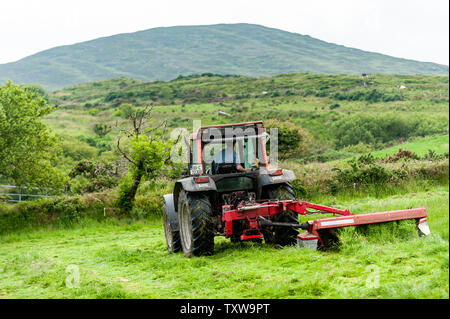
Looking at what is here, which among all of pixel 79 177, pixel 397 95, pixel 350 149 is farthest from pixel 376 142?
pixel 79 177

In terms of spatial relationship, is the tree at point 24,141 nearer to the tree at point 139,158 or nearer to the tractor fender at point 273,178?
the tree at point 139,158

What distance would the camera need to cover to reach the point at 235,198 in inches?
417

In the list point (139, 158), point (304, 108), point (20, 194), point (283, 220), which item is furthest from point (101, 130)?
point (283, 220)

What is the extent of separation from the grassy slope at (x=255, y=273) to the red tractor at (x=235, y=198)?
16.0 inches

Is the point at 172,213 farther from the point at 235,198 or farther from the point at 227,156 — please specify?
the point at 227,156

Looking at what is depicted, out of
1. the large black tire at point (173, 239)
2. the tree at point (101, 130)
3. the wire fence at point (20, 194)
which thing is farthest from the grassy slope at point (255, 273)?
the tree at point (101, 130)

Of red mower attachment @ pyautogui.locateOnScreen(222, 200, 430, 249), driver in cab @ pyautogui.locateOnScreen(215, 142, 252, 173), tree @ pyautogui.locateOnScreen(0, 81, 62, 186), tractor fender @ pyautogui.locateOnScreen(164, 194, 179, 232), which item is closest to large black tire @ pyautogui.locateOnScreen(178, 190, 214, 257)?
red mower attachment @ pyautogui.locateOnScreen(222, 200, 430, 249)

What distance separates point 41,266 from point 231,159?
4.24 m

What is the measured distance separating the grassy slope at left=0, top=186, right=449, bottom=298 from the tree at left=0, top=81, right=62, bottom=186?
1033 centimetres

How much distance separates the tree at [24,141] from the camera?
69.5ft

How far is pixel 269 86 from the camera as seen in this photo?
324 feet

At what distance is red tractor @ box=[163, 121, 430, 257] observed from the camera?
9398mm
